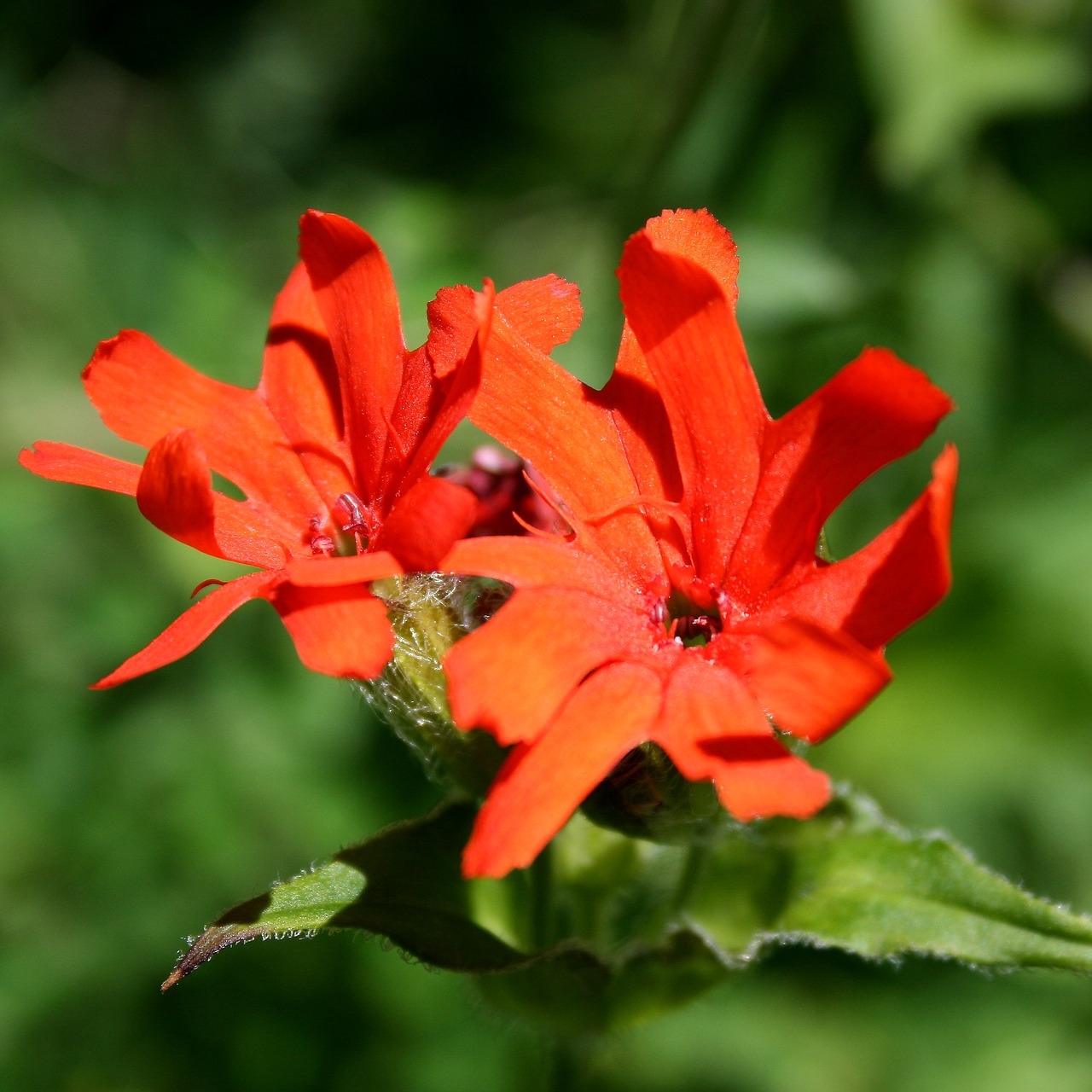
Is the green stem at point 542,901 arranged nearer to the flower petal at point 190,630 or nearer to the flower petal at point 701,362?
the flower petal at point 701,362

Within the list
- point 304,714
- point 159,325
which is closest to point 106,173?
point 159,325

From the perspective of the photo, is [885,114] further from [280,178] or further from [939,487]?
[939,487]

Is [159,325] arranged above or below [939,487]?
below

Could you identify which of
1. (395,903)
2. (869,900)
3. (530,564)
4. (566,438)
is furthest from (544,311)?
(869,900)

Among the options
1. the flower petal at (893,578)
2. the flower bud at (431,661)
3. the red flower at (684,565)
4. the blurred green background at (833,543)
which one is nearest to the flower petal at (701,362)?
the red flower at (684,565)

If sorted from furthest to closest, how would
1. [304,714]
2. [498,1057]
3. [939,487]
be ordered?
[304,714] < [498,1057] < [939,487]

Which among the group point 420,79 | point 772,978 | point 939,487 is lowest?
point 772,978
